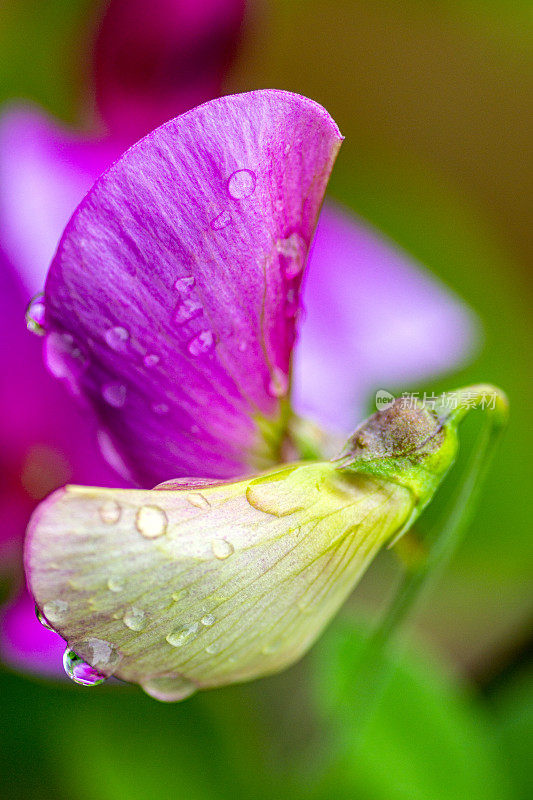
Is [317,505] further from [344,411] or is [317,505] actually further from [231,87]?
[231,87]

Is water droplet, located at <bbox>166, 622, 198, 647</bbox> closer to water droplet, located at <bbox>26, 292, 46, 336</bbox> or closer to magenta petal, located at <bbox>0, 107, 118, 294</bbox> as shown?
water droplet, located at <bbox>26, 292, 46, 336</bbox>

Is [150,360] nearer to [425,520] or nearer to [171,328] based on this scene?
[171,328]

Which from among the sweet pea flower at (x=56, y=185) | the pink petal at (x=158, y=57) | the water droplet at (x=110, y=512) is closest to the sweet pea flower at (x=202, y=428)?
the water droplet at (x=110, y=512)

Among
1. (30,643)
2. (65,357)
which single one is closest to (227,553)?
(65,357)

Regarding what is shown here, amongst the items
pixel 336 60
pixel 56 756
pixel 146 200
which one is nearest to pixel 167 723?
pixel 56 756

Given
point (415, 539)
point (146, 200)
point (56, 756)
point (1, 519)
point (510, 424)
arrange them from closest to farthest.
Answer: point (146, 200) → point (415, 539) → point (1, 519) → point (56, 756) → point (510, 424)

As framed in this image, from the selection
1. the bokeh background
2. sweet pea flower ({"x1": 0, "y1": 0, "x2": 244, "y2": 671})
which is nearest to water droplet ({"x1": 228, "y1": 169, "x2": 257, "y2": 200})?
sweet pea flower ({"x1": 0, "y1": 0, "x2": 244, "y2": 671})

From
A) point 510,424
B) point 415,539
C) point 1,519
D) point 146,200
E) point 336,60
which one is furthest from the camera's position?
point 336,60
